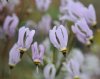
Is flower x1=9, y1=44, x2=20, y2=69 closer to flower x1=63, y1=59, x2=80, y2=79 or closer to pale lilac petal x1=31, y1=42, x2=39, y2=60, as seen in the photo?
pale lilac petal x1=31, y1=42, x2=39, y2=60

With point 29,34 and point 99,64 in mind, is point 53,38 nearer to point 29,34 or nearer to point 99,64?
point 29,34

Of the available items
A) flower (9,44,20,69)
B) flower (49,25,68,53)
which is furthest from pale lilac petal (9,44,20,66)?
flower (49,25,68,53)

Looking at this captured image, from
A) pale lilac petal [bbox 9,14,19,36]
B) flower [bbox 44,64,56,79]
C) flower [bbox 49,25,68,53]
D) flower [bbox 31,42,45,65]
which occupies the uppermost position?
pale lilac petal [bbox 9,14,19,36]

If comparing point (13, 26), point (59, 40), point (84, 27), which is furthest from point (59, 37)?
point (13, 26)

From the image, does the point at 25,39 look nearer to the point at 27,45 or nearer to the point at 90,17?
the point at 27,45

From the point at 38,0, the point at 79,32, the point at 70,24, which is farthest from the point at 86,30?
the point at 38,0
